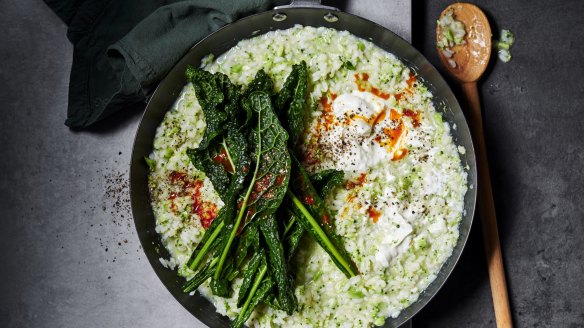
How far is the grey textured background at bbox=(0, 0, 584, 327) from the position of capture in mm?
3533

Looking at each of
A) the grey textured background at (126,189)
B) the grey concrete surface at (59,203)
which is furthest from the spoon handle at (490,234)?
the grey concrete surface at (59,203)

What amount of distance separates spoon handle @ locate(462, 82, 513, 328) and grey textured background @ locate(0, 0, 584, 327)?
0.10 meters

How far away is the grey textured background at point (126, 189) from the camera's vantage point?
353 cm

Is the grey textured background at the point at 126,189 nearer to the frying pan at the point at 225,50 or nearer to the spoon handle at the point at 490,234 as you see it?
the spoon handle at the point at 490,234

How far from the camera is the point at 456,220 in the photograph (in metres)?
3.24

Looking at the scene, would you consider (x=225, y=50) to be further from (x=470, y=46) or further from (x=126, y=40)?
(x=470, y=46)

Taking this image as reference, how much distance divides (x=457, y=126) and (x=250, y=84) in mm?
1241

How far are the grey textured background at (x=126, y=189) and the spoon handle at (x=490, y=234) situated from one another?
10 centimetres

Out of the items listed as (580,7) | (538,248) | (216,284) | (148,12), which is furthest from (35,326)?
(580,7)

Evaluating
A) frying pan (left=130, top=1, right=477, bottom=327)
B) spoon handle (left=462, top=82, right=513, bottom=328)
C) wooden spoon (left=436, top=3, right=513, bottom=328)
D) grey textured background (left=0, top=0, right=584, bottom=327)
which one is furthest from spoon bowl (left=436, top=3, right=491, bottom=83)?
frying pan (left=130, top=1, right=477, bottom=327)

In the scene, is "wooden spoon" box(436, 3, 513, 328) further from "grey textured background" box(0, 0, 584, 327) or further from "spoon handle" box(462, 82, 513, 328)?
"grey textured background" box(0, 0, 584, 327)

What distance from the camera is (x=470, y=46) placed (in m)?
3.71

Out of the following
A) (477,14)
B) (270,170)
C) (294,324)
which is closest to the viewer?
(270,170)

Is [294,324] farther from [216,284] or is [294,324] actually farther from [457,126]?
[457,126]
